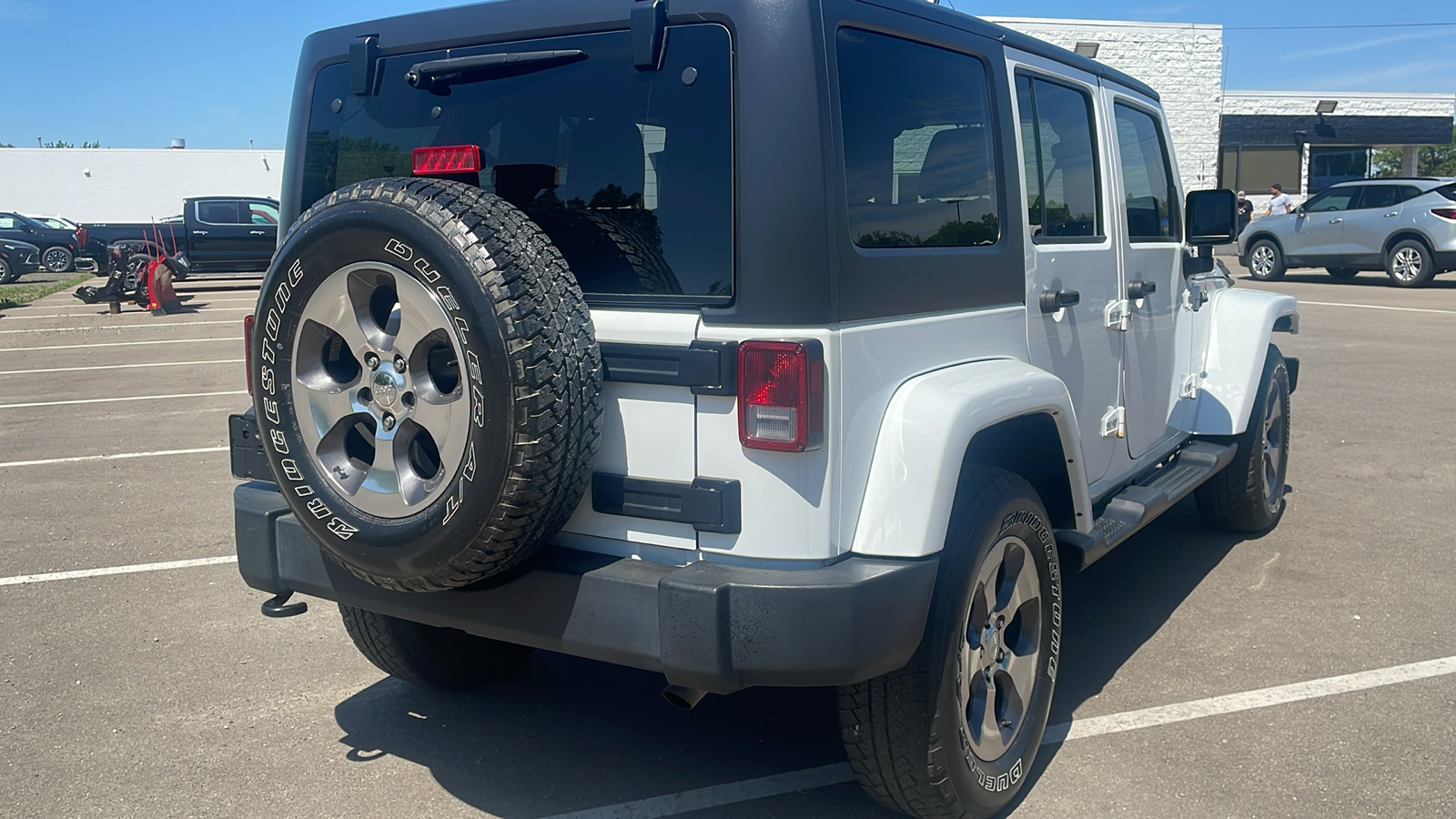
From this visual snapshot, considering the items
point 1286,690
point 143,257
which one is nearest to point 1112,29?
point 143,257

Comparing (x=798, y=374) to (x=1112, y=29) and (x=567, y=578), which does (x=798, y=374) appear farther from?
(x=1112, y=29)

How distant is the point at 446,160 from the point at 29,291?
82.6 feet

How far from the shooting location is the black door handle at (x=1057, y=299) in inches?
139

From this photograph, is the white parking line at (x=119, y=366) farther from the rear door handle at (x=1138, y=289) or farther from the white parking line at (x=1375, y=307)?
the white parking line at (x=1375, y=307)

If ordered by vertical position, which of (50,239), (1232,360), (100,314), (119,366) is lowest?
(119,366)

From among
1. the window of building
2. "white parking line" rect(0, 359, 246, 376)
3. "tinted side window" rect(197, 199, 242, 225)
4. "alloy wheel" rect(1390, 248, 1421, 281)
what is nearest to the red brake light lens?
"white parking line" rect(0, 359, 246, 376)

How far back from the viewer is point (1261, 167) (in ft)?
119

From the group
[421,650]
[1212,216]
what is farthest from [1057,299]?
[421,650]

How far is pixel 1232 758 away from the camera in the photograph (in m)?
3.44

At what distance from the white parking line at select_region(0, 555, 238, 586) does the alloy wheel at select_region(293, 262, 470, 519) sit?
121 inches

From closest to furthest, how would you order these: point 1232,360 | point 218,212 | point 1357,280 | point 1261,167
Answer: point 1232,360 → point 1357,280 → point 218,212 → point 1261,167

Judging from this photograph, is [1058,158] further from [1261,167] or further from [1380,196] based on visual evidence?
[1261,167]

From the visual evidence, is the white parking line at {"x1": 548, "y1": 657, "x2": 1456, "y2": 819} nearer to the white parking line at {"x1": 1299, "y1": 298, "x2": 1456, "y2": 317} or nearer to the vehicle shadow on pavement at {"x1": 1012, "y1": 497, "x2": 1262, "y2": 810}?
the vehicle shadow on pavement at {"x1": 1012, "y1": 497, "x2": 1262, "y2": 810}

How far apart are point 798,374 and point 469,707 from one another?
2.04 metres
